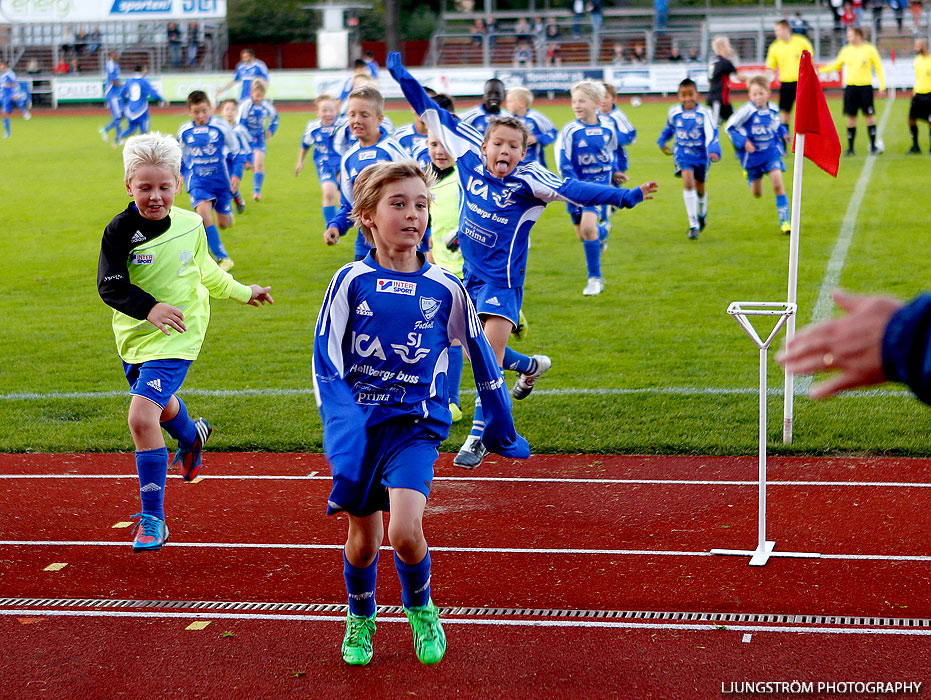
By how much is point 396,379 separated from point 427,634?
99 cm

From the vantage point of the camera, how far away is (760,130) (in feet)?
50.0

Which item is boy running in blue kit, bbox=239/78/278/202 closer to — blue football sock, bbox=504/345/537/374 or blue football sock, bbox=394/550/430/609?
blue football sock, bbox=504/345/537/374

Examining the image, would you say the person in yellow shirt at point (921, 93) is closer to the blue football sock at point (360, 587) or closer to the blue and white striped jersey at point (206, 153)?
the blue and white striped jersey at point (206, 153)

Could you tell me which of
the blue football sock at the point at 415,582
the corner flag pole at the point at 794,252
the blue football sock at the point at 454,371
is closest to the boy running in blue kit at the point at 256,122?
the blue football sock at the point at 454,371

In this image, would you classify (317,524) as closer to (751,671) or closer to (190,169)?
(751,671)

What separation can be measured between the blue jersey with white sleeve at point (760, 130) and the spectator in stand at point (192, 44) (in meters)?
39.7

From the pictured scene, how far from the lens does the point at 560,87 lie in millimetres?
40688

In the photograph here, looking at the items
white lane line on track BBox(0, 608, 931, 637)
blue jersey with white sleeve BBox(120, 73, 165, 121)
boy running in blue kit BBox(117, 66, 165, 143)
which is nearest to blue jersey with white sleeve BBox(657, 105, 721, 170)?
white lane line on track BBox(0, 608, 931, 637)

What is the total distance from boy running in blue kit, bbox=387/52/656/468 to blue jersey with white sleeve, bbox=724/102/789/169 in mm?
8799

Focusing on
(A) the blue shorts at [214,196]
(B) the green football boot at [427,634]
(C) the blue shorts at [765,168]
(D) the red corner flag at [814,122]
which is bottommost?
(B) the green football boot at [427,634]

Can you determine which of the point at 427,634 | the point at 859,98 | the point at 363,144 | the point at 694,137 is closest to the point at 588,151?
the point at 694,137

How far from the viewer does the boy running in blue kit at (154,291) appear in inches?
213

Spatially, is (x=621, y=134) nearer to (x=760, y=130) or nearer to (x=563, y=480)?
(x=760, y=130)

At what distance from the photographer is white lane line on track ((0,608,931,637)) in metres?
4.56
